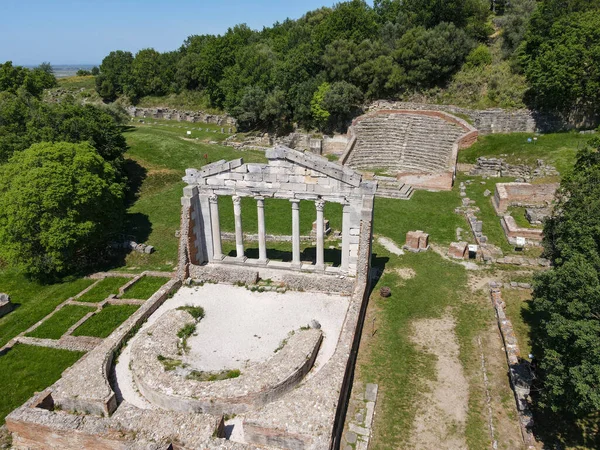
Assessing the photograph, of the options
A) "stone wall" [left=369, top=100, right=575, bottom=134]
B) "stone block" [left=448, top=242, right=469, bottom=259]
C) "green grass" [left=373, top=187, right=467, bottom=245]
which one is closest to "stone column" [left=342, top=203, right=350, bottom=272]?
"green grass" [left=373, top=187, right=467, bottom=245]

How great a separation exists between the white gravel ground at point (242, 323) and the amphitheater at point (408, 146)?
1814 cm

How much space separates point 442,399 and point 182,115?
60.4m

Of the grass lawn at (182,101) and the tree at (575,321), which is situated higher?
the grass lawn at (182,101)

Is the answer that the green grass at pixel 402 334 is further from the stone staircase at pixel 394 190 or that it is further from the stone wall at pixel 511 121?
the stone wall at pixel 511 121

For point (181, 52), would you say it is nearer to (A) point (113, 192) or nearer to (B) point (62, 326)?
(A) point (113, 192)

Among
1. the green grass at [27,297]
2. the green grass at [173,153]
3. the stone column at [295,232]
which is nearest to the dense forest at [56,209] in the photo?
the green grass at [27,297]

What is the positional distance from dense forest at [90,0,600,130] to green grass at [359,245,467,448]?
2541cm

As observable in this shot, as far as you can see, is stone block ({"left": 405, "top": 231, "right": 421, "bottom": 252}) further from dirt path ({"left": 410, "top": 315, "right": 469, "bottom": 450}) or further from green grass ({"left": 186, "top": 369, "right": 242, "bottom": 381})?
green grass ({"left": 186, "top": 369, "right": 242, "bottom": 381})

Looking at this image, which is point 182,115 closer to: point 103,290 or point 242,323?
point 103,290

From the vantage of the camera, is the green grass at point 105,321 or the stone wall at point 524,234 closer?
the green grass at point 105,321

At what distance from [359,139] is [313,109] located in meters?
6.95

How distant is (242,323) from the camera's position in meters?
20.2

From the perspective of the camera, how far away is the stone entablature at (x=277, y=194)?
71.3 feet

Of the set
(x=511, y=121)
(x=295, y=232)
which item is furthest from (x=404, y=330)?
(x=511, y=121)
